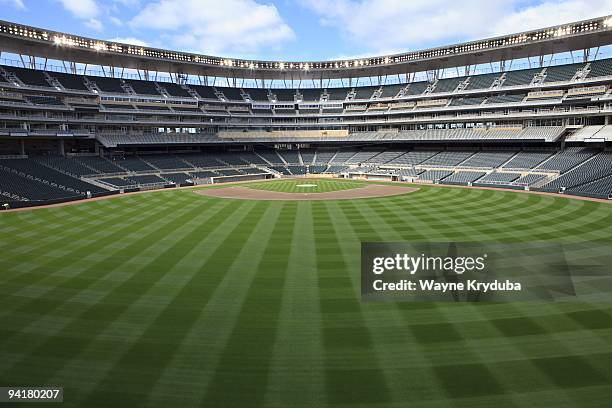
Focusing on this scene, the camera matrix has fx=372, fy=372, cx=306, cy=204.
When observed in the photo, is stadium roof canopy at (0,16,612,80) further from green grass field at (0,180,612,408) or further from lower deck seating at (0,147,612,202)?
green grass field at (0,180,612,408)

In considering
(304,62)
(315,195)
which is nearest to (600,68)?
(315,195)

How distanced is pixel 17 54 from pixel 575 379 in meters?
87.7

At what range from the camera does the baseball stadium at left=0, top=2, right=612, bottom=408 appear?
11.1 meters

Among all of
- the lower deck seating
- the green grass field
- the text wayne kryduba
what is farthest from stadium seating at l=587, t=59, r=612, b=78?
the text wayne kryduba

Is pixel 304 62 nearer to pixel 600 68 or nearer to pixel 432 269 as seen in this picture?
pixel 600 68

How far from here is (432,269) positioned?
65.6ft

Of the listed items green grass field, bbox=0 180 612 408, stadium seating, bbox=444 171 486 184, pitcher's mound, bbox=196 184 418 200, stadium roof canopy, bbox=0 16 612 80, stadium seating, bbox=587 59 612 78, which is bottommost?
green grass field, bbox=0 180 612 408

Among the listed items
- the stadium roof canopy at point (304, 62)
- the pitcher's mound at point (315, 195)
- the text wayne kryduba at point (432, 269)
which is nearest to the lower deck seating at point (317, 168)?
the pitcher's mound at point (315, 195)

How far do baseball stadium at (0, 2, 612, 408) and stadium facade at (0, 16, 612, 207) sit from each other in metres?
0.52

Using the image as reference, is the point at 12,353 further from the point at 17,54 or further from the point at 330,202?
the point at 17,54

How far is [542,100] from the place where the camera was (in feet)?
217

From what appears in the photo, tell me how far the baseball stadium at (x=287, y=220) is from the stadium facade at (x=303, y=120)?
1.70 feet

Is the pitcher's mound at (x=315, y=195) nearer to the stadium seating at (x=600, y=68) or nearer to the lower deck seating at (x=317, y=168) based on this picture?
the lower deck seating at (x=317, y=168)

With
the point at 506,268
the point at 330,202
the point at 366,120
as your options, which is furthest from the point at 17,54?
the point at 506,268
